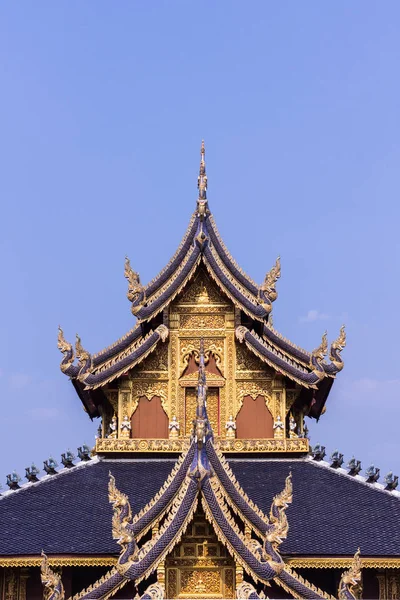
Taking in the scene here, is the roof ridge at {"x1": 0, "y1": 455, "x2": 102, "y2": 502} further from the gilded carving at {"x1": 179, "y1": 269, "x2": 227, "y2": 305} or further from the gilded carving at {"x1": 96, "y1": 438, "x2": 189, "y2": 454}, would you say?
the gilded carving at {"x1": 179, "y1": 269, "x2": 227, "y2": 305}

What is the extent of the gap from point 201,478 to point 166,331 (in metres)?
8.81

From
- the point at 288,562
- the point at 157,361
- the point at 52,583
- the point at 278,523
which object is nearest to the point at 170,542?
the point at 278,523

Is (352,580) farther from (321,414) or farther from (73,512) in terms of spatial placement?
(321,414)

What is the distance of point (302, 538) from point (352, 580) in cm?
244

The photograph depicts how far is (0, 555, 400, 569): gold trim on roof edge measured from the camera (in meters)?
29.2

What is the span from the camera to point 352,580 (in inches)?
1085

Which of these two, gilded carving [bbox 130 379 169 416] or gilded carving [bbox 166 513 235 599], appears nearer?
gilded carving [bbox 166 513 235 599]

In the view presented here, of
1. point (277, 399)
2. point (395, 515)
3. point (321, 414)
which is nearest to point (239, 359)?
point (277, 399)

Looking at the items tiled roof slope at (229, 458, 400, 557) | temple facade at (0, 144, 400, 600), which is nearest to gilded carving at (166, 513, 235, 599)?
temple facade at (0, 144, 400, 600)

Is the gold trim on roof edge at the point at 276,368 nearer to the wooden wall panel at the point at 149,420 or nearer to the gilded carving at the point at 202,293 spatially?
the gilded carving at the point at 202,293

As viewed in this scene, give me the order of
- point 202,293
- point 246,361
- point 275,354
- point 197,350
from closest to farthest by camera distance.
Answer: point 275,354, point 197,350, point 246,361, point 202,293

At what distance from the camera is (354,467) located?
1350 inches

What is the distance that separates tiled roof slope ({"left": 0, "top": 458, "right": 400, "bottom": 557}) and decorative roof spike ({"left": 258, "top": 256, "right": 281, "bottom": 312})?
152 inches

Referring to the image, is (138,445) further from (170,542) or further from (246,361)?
(170,542)
